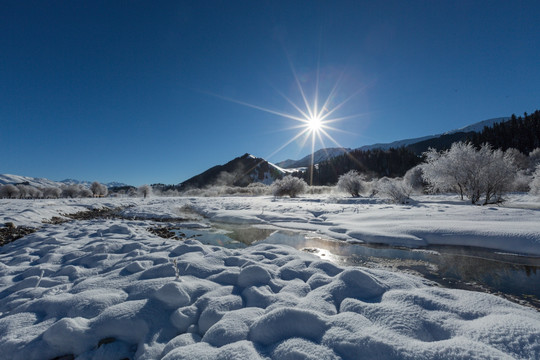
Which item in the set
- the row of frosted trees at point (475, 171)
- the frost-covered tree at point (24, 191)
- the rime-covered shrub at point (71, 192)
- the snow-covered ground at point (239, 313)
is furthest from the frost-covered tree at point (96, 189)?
the row of frosted trees at point (475, 171)

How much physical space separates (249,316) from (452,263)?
7.11 metres

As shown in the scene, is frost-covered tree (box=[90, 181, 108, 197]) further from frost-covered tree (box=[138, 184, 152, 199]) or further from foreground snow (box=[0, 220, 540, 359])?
foreground snow (box=[0, 220, 540, 359])

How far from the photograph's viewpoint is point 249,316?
340 centimetres

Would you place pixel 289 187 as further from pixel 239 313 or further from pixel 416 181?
pixel 239 313

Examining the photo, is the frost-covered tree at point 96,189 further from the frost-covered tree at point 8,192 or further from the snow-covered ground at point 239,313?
the snow-covered ground at point 239,313

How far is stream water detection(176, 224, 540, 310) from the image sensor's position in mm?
5230

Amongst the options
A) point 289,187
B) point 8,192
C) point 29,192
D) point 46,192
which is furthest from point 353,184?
point 29,192

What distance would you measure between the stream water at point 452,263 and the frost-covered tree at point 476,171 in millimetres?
15879

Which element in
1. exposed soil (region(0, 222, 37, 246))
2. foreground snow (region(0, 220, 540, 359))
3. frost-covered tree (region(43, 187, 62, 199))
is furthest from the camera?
frost-covered tree (region(43, 187, 62, 199))

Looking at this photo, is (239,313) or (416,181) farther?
(416,181)

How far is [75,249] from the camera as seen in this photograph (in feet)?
24.2

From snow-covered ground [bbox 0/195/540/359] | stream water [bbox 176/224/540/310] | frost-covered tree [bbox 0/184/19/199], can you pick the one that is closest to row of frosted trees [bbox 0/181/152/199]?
frost-covered tree [bbox 0/184/19/199]

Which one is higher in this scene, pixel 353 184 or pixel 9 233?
pixel 353 184

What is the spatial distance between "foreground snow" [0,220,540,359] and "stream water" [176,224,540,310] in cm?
199
